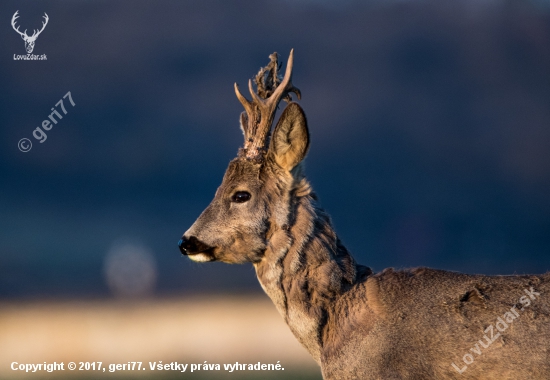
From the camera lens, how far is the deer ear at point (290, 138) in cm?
748

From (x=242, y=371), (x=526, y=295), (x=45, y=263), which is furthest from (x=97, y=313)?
(x=45, y=263)

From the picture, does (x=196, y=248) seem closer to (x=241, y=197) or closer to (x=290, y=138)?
(x=241, y=197)

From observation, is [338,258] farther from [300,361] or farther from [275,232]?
[300,361]

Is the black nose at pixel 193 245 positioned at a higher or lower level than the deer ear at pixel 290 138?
lower

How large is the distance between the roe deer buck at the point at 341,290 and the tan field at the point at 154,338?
20.1 ft

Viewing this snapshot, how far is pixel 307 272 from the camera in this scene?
7.32m

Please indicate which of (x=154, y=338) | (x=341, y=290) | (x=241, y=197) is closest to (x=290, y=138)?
(x=241, y=197)

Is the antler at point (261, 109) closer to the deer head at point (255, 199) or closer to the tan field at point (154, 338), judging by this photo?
the deer head at point (255, 199)

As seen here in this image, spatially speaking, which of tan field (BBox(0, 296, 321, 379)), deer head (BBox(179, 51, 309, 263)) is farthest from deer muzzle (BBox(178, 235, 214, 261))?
tan field (BBox(0, 296, 321, 379))

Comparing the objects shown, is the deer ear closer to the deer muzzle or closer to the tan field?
the deer muzzle

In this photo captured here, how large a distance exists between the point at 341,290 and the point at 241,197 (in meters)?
1.21

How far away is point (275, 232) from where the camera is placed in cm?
754

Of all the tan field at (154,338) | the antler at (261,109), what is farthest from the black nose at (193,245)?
the tan field at (154,338)

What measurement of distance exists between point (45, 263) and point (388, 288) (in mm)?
44619
